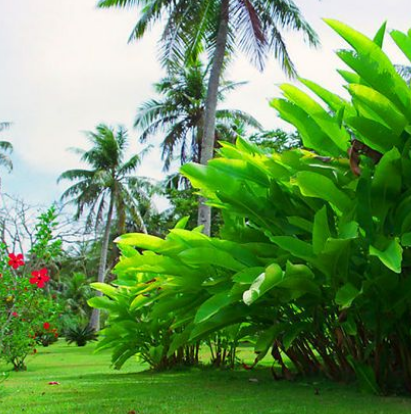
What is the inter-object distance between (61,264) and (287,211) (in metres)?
36.7

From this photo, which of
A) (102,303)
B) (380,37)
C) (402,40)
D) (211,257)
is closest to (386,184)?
(402,40)

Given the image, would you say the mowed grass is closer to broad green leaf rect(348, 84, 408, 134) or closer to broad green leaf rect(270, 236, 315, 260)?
broad green leaf rect(270, 236, 315, 260)

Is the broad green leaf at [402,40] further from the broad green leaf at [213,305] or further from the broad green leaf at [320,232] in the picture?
the broad green leaf at [213,305]

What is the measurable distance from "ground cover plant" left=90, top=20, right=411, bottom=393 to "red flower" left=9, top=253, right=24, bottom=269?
108cm

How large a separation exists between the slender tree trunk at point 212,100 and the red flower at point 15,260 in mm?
8184

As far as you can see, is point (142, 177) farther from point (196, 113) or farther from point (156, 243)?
point (156, 243)

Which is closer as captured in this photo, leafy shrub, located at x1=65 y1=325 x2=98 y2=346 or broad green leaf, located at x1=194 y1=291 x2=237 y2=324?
broad green leaf, located at x1=194 y1=291 x2=237 y2=324

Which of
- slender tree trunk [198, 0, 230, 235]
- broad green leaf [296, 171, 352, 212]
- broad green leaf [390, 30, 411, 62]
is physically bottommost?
broad green leaf [296, 171, 352, 212]

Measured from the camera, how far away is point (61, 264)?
39.0m

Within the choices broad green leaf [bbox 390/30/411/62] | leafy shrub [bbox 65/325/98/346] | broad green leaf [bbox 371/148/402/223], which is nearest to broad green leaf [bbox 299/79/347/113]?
broad green leaf [bbox 390/30/411/62]

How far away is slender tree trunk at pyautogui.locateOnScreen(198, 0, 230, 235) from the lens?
1373 centimetres

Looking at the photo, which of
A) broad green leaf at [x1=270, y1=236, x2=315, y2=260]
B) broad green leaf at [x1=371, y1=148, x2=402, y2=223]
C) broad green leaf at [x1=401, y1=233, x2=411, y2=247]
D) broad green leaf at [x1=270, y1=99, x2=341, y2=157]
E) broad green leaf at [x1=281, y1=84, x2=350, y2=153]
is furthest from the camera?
broad green leaf at [x1=270, y1=99, x2=341, y2=157]

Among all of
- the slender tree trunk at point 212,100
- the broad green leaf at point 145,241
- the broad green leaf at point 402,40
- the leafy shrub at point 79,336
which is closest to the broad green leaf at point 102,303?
the broad green leaf at point 145,241

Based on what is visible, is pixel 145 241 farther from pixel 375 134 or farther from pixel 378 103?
pixel 378 103
